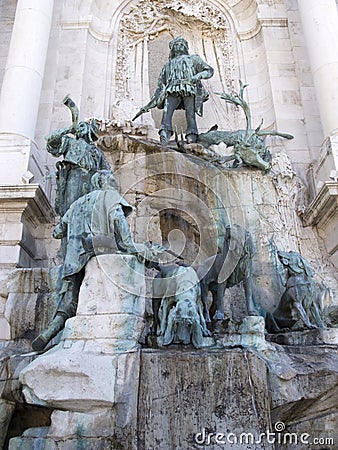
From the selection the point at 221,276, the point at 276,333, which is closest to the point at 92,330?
the point at 221,276

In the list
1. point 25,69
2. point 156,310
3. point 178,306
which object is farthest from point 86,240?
point 25,69

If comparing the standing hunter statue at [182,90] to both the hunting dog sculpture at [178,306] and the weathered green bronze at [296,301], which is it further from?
the hunting dog sculpture at [178,306]

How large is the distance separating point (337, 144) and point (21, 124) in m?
6.23

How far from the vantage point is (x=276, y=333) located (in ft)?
18.1

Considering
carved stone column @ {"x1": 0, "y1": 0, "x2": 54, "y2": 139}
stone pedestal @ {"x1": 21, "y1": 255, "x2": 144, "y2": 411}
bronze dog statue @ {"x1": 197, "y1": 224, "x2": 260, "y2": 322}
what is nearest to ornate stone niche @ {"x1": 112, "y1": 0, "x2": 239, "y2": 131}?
carved stone column @ {"x1": 0, "y1": 0, "x2": 54, "y2": 139}

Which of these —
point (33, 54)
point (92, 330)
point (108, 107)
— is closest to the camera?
point (92, 330)

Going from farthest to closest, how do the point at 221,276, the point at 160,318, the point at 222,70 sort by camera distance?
the point at 222,70 → the point at 221,276 → the point at 160,318

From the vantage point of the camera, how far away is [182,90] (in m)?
9.55

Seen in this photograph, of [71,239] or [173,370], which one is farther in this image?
[71,239]

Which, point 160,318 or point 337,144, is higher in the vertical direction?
point 337,144

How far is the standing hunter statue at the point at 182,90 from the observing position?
9.52 metres

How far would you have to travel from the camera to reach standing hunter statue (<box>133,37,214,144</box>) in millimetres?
9523

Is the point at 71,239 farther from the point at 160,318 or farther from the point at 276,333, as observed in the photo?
the point at 276,333

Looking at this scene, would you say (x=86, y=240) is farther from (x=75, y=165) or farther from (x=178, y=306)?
(x=75, y=165)
